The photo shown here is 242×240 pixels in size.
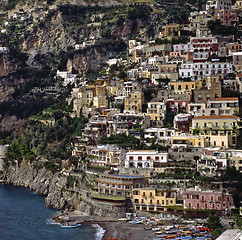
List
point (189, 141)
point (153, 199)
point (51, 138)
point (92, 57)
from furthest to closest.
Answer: point (92, 57), point (51, 138), point (189, 141), point (153, 199)

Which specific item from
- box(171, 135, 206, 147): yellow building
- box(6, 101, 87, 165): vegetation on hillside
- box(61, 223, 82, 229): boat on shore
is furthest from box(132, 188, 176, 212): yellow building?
box(6, 101, 87, 165): vegetation on hillside

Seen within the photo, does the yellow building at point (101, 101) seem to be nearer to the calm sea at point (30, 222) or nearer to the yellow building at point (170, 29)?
the calm sea at point (30, 222)

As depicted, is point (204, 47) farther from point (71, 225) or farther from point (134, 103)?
point (71, 225)

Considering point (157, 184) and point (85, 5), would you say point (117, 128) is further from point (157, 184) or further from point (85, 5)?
point (85, 5)

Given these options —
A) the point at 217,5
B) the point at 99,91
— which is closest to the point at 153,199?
the point at 99,91

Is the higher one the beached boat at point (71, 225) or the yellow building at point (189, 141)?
the yellow building at point (189, 141)

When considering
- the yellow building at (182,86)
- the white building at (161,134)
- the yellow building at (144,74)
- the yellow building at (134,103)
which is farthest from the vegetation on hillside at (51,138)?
the yellow building at (182,86)

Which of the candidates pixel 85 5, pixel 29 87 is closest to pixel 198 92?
pixel 29 87
